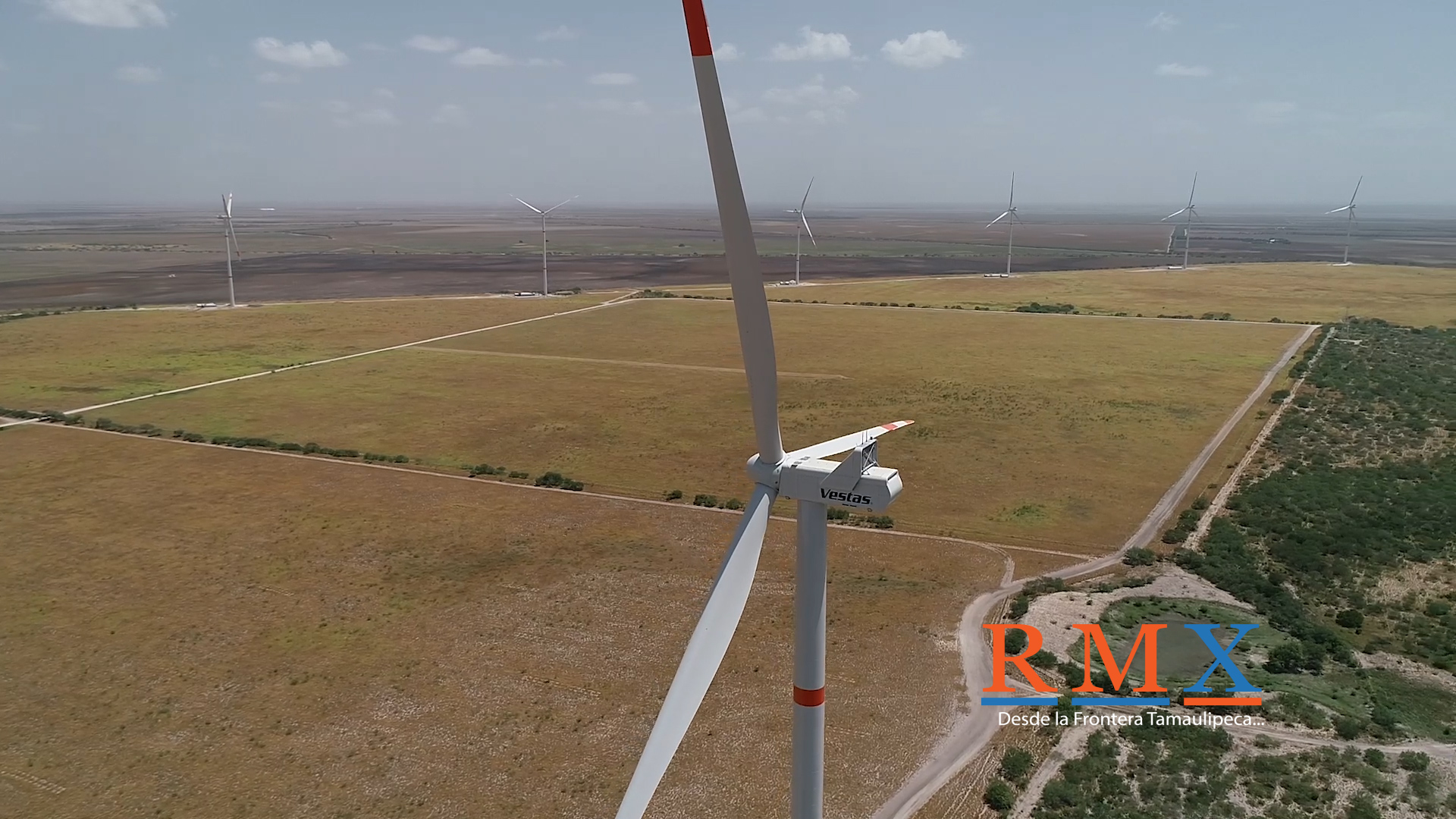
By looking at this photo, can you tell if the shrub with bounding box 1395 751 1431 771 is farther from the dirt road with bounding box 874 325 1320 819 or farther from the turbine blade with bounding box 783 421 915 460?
the turbine blade with bounding box 783 421 915 460

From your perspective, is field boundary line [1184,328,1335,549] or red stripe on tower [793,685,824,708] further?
field boundary line [1184,328,1335,549]

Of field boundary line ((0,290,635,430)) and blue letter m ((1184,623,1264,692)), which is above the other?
field boundary line ((0,290,635,430))

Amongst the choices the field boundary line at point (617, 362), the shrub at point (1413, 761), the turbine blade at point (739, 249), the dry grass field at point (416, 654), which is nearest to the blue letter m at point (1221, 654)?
the shrub at point (1413, 761)

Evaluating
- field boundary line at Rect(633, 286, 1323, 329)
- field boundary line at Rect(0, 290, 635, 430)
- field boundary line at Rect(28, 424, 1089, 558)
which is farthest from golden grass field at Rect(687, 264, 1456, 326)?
field boundary line at Rect(28, 424, 1089, 558)

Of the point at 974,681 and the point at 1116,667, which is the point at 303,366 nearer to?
the point at 974,681

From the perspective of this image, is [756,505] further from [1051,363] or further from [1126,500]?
[1051,363]

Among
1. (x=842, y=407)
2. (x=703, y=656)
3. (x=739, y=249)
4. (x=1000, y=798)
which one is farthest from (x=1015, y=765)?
(x=842, y=407)

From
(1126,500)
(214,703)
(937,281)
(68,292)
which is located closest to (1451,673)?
(1126,500)
